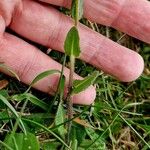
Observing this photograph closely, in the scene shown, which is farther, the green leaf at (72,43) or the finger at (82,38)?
the finger at (82,38)

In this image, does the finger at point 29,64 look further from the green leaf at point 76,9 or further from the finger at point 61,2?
the green leaf at point 76,9

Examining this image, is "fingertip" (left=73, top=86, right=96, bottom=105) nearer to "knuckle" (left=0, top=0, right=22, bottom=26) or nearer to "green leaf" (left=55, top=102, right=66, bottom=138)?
"green leaf" (left=55, top=102, right=66, bottom=138)

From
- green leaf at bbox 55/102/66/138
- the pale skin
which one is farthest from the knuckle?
green leaf at bbox 55/102/66/138

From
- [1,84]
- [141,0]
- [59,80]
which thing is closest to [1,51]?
[1,84]

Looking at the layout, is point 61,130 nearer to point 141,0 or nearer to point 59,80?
point 59,80

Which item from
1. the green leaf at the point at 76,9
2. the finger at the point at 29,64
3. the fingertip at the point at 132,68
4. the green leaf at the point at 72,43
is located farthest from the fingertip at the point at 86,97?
the green leaf at the point at 76,9

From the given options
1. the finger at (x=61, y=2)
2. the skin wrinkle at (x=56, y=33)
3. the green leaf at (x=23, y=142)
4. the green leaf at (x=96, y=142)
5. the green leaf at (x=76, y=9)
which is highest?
the green leaf at (x=76, y=9)
